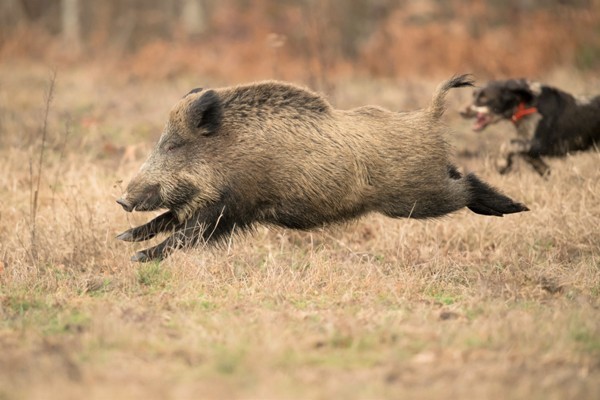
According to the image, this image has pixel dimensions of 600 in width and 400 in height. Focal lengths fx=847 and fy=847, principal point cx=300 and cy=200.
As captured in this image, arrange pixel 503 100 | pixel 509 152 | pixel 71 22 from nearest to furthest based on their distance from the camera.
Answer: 1. pixel 509 152
2. pixel 503 100
3. pixel 71 22

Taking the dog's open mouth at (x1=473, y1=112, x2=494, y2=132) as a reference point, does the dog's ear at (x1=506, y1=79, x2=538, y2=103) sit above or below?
above

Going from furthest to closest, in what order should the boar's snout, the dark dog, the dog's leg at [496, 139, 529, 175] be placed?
the dark dog < the dog's leg at [496, 139, 529, 175] < the boar's snout

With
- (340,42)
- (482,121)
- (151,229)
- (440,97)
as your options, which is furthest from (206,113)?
(340,42)

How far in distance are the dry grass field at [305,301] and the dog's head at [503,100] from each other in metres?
0.49

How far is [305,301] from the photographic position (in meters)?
5.62

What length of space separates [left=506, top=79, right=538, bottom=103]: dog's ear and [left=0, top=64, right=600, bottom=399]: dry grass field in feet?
2.64

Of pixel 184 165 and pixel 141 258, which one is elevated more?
pixel 184 165

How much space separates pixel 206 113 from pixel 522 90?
4688 mm

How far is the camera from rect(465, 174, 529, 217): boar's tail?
682cm

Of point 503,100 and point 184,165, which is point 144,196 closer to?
point 184,165

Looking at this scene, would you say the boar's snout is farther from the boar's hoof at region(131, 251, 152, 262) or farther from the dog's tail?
the dog's tail

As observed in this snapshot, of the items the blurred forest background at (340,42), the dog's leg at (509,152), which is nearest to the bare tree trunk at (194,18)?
the blurred forest background at (340,42)

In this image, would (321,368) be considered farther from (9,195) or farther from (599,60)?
(599,60)

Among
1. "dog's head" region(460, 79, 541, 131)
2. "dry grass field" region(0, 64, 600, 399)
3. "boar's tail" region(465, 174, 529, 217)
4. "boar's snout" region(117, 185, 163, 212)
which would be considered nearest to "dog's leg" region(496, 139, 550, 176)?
"dry grass field" region(0, 64, 600, 399)
